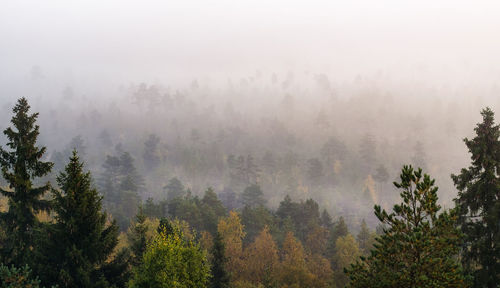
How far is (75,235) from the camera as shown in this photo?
22.1 metres

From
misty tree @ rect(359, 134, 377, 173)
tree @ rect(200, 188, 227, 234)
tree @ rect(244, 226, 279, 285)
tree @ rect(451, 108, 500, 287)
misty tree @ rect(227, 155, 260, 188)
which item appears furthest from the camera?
misty tree @ rect(359, 134, 377, 173)

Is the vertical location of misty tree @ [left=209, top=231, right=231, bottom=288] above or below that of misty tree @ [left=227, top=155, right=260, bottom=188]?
below

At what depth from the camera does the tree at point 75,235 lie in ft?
69.6

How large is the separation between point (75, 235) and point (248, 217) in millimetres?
50369

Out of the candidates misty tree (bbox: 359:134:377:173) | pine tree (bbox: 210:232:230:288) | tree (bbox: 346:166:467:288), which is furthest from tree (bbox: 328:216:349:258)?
misty tree (bbox: 359:134:377:173)

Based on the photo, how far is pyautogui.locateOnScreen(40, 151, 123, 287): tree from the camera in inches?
835

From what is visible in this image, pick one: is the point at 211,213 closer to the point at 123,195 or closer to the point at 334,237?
the point at 334,237

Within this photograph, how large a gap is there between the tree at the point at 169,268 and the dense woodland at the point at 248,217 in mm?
92

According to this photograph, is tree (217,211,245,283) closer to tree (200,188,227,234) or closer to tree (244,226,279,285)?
tree (244,226,279,285)

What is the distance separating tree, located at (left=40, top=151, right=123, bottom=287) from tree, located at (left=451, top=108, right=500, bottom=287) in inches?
903

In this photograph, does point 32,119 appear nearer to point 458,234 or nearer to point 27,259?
point 27,259

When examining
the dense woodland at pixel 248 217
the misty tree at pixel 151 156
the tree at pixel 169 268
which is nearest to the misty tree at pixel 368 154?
the dense woodland at pixel 248 217

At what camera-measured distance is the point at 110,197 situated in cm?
9238

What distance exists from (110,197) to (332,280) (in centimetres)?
6893
